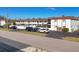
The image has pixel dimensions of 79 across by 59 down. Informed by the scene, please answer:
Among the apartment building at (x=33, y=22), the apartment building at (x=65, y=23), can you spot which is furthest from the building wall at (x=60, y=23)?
the apartment building at (x=33, y=22)

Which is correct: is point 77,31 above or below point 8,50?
above

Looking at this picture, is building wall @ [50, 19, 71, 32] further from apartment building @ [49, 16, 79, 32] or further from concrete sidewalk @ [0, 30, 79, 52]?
concrete sidewalk @ [0, 30, 79, 52]

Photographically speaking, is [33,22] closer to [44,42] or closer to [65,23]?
[44,42]

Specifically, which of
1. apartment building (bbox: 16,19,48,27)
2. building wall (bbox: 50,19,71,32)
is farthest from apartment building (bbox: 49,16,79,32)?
apartment building (bbox: 16,19,48,27)

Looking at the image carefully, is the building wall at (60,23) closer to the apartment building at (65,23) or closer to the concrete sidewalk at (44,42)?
the apartment building at (65,23)
